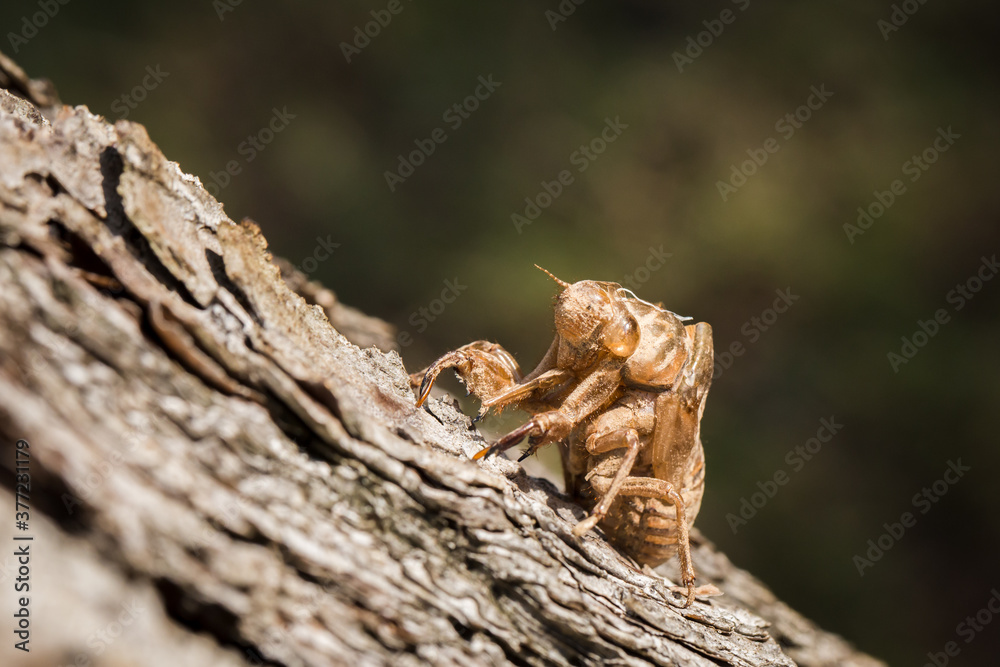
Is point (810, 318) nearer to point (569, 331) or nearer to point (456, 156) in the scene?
point (456, 156)

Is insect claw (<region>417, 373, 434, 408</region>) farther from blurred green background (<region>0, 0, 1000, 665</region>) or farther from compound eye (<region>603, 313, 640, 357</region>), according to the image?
blurred green background (<region>0, 0, 1000, 665</region>)

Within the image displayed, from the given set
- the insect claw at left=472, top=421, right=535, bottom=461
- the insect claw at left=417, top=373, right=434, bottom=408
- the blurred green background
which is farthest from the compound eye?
the blurred green background

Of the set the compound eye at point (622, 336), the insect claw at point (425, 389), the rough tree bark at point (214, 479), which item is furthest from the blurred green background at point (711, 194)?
the rough tree bark at point (214, 479)

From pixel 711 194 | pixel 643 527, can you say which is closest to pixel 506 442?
pixel 643 527

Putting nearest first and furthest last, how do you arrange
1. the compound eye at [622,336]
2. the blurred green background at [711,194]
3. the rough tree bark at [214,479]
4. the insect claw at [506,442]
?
the rough tree bark at [214,479] → the insect claw at [506,442] → the compound eye at [622,336] → the blurred green background at [711,194]

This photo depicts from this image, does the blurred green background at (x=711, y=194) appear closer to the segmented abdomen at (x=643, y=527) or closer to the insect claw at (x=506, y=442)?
the segmented abdomen at (x=643, y=527)

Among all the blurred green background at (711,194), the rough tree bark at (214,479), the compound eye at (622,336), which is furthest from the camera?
the blurred green background at (711,194)

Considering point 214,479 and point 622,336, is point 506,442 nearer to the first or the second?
point 622,336
